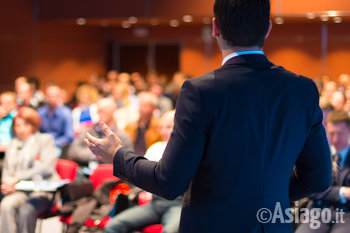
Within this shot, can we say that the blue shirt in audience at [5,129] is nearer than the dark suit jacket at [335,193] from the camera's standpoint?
No

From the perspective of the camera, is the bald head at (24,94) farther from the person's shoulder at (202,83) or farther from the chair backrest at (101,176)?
the person's shoulder at (202,83)

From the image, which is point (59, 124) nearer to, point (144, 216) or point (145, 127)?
point (145, 127)

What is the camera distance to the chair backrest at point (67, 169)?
15.6 feet

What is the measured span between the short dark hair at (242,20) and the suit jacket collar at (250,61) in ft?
0.11

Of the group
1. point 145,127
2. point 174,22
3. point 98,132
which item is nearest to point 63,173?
point 98,132

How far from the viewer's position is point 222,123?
1329mm

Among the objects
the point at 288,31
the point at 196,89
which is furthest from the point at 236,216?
the point at 288,31

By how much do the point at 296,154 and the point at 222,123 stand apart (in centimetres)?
26

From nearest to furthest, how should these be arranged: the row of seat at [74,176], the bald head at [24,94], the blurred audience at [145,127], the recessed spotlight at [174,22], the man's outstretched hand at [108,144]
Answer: the man's outstretched hand at [108,144]
the row of seat at [74,176]
the blurred audience at [145,127]
the bald head at [24,94]
the recessed spotlight at [174,22]

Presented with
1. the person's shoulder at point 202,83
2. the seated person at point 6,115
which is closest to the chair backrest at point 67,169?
the seated person at point 6,115

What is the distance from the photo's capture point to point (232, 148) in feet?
4.40

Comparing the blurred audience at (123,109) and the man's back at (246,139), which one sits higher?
the man's back at (246,139)

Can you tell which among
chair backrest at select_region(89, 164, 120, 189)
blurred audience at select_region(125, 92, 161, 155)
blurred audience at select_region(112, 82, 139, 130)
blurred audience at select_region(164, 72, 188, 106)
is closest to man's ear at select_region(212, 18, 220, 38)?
chair backrest at select_region(89, 164, 120, 189)

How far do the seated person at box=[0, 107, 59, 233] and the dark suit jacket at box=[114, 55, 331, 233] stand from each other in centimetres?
332
